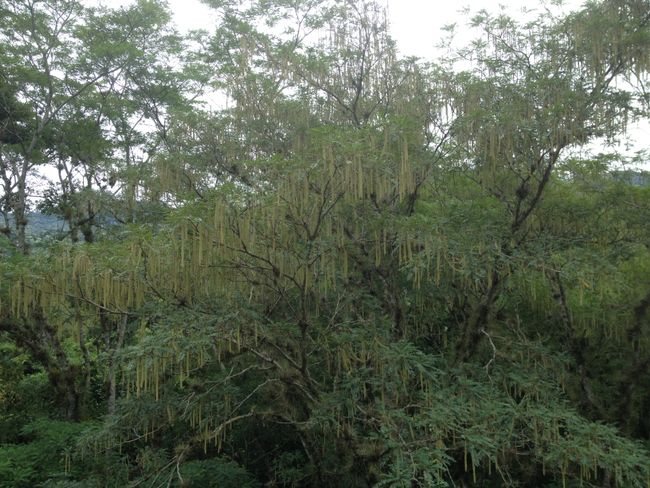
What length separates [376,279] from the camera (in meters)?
6.59

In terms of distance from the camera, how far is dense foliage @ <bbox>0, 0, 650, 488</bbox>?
494 cm

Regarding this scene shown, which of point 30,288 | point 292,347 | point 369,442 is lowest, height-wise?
point 369,442

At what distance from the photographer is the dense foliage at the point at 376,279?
4.94m

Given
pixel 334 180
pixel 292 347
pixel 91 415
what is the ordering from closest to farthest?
pixel 334 180 → pixel 292 347 → pixel 91 415

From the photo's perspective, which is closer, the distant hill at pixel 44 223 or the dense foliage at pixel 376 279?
the dense foliage at pixel 376 279

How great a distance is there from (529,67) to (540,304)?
9.16ft

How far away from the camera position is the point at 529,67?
246 inches

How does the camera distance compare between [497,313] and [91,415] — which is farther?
[91,415]

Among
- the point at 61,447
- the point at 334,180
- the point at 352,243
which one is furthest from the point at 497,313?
the point at 61,447

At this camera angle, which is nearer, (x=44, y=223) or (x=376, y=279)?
(x=376, y=279)

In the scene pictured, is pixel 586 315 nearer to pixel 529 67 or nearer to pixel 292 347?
pixel 529 67

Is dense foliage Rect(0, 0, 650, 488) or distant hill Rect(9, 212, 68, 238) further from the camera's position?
distant hill Rect(9, 212, 68, 238)

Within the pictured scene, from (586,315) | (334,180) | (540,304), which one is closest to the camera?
(334,180)

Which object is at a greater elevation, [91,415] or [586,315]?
[586,315]
